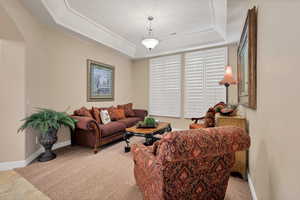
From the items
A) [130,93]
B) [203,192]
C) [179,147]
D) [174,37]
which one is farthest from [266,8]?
[130,93]

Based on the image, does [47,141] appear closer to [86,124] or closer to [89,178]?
[86,124]

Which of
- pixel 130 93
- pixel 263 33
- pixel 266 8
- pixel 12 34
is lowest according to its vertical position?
pixel 130 93

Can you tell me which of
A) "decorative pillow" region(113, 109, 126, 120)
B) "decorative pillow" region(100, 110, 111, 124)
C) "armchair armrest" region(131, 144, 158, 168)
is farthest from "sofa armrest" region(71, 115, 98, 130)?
"armchair armrest" region(131, 144, 158, 168)

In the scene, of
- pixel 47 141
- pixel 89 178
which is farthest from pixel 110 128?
pixel 89 178

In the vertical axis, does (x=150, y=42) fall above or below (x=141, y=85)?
above

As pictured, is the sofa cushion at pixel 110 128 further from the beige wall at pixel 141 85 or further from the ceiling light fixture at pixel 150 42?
the ceiling light fixture at pixel 150 42

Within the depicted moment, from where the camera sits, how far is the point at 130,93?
5.68 m

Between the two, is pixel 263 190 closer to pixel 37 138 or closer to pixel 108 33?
pixel 37 138

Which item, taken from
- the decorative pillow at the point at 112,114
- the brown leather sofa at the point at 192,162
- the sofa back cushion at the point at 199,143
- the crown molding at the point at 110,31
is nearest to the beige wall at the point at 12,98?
the crown molding at the point at 110,31

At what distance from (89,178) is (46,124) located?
121 cm

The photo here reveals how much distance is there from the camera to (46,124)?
2.38 m

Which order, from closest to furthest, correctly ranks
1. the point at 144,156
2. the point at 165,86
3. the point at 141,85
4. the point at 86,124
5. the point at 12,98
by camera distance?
the point at 144,156 < the point at 12,98 < the point at 86,124 < the point at 165,86 < the point at 141,85

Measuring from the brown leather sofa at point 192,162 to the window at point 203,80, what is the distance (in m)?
3.14

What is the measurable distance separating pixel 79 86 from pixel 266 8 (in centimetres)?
393
